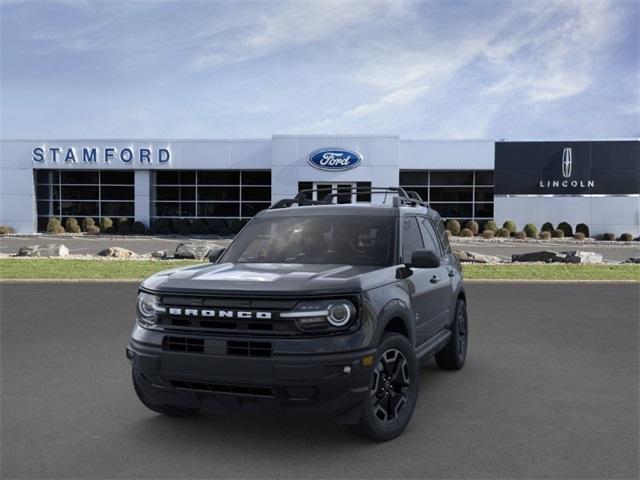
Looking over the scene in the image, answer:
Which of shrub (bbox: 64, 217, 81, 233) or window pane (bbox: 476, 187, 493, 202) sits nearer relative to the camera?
window pane (bbox: 476, 187, 493, 202)

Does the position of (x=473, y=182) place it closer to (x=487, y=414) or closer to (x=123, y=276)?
(x=123, y=276)

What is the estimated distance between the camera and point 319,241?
544 cm

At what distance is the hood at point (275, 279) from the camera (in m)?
4.16

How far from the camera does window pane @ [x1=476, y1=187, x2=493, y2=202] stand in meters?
38.3

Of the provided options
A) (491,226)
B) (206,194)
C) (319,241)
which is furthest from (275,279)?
(206,194)

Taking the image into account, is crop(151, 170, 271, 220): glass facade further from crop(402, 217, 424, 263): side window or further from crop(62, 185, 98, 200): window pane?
crop(402, 217, 424, 263): side window

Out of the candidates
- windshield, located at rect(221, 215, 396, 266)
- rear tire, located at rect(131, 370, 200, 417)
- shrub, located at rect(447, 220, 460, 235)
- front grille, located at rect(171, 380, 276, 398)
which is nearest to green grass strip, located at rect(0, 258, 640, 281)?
windshield, located at rect(221, 215, 396, 266)

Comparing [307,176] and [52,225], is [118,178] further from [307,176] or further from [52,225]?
[307,176]

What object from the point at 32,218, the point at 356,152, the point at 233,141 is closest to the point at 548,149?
the point at 356,152

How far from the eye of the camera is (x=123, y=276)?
1515 cm

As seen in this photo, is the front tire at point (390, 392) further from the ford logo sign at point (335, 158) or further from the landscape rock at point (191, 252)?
the ford logo sign at point (335, 158)

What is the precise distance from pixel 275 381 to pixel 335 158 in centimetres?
3262

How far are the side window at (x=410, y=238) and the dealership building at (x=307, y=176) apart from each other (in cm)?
2920

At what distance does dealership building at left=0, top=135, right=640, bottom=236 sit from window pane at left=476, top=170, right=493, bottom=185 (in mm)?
64
